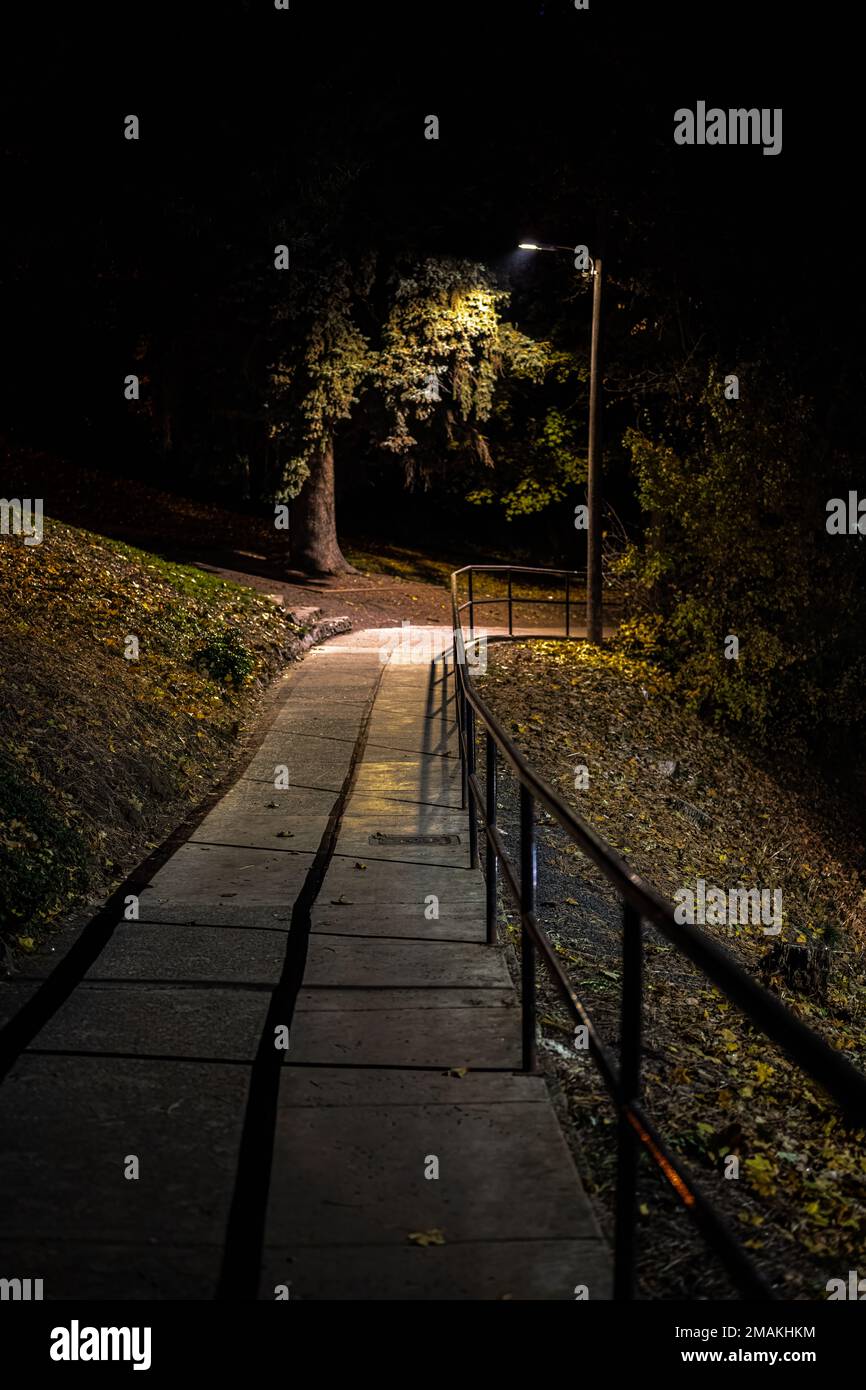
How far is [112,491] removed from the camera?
32531 millimetres

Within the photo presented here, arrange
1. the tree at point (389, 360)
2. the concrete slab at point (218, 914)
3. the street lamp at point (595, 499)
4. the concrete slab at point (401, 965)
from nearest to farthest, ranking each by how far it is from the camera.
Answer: the concrete slab at point (401, 965) < the concrete slab at point (218, 914) < the street lamp at point (595, 499) < the tree at point (389, 360)

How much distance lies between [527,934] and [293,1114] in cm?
99

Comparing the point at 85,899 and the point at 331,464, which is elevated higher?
the point at 331,464

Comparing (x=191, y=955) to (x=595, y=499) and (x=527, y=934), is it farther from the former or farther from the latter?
(x=595, y=499)

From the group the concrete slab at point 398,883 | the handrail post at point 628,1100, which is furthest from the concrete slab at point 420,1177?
the concrete slab at point 398,883

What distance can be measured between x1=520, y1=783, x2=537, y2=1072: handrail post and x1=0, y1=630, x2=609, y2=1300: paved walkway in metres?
0.11

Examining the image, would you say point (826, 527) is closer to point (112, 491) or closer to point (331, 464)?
point (331, 464)

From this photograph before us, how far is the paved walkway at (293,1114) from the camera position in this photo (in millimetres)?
2797

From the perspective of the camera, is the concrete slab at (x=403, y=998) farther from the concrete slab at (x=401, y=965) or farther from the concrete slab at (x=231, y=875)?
the concrete slab at (x=231, y=875)

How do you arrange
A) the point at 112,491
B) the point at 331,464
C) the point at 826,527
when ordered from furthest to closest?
1. the point at 112,491
2. the point at 331,464
3. the point at 826,527

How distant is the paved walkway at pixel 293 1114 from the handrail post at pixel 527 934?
0.35 ft

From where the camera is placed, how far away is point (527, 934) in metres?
4.00

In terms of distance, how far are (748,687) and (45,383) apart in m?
26.7
